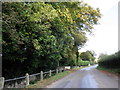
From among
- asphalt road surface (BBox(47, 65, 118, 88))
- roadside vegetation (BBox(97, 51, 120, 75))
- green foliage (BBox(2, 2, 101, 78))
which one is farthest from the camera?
roadside vegetation (BBox(97, 51, 120, 75))

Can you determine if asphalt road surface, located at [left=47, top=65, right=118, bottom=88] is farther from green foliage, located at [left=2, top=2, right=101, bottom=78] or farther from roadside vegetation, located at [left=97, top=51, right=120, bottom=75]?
roadside vegetation, located at [left=97, top=51, right=120, bottom=75]

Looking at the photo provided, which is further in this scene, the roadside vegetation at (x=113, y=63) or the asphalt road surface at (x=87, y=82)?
the roadside vegetation at (x=113, y=63)

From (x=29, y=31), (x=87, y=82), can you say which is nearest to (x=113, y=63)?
(x=87, y=82)

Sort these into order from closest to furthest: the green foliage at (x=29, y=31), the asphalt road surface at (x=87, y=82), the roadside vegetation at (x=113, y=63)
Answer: the green foliage at (x=29, y=31) < the asphalt road surface at (x=87, y=82) < the roadside vegetation at (x=113, y=63)

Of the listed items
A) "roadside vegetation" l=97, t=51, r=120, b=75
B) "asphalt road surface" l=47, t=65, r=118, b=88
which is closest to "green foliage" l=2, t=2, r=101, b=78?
"asphalt road surface" l=47, t=65, r=118, b=88

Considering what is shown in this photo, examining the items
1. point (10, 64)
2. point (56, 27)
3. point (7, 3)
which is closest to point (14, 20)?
point (7, 3)

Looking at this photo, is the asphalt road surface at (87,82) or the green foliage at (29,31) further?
the asphalt road surface at (87,82)

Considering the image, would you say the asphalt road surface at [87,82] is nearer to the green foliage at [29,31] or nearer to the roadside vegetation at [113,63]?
the green foliage at [29,31]

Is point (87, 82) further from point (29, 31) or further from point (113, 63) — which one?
point (113, 63)

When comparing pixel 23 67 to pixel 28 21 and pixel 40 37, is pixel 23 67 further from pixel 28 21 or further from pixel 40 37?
pixel 28 21

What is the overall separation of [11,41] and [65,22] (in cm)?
432

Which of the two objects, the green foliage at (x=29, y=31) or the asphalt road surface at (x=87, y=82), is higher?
the green foliage at (x=29, y=31)

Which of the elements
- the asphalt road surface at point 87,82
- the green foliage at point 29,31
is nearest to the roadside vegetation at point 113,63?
the asphalt road surface at point 87,82

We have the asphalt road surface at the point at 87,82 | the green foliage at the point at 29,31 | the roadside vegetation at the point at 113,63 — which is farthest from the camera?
the roadside vegetation at the point at 113,63
